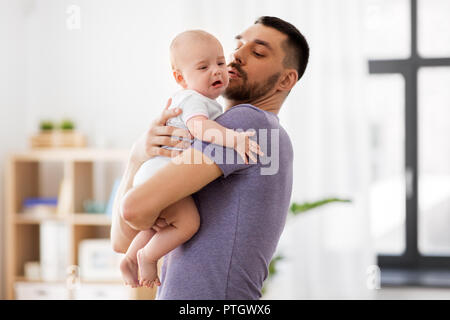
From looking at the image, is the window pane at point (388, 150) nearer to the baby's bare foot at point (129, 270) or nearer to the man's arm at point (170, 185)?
the baby's bare foot at point (129, 270)

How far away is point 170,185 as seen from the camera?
0.88 m

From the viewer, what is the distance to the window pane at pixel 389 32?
3.06 metres

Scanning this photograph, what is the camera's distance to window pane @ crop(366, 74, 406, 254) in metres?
3.09

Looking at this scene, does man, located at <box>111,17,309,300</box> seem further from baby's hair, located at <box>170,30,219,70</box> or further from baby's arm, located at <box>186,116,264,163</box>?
baby's hair, located at <box>170,30,219,70</box>

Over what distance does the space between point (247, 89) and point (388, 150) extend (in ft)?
7.17

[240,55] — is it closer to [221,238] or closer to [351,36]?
[221,238]

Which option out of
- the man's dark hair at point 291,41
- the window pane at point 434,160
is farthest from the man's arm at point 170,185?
the window pane at point 434,160

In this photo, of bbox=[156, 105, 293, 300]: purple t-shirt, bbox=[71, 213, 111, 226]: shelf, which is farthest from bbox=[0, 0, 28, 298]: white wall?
bbox=[156, 105, 293, 300]: purple t-shirt

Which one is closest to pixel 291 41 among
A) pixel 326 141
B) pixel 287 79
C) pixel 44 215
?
pixel 287 79

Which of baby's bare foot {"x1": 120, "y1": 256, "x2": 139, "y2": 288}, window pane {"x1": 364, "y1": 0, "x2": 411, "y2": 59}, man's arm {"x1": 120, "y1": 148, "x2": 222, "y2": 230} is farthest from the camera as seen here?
window pane {"x1": 364, "y1": 0, "x2": 411, "y2": 59}

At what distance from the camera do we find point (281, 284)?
10.2ft

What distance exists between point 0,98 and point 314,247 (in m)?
2.12

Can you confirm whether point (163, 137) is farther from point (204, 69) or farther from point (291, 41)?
point (291, 41)

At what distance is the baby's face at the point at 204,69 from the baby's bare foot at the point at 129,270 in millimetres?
382
